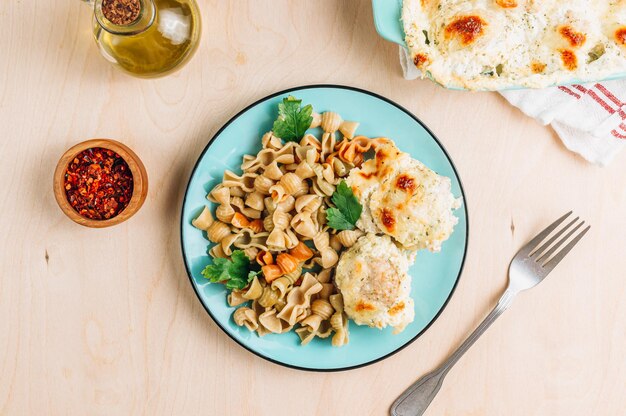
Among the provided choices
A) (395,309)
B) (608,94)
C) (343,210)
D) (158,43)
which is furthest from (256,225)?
(608,94)

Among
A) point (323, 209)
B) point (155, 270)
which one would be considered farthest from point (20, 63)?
point (323, 209)

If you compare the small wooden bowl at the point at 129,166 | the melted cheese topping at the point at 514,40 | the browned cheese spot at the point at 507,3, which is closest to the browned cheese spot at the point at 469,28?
the melted cheese topping at the point at 514,40

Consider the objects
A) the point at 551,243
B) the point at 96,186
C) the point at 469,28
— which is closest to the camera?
the point at 469,28

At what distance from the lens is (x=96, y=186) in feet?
6.89

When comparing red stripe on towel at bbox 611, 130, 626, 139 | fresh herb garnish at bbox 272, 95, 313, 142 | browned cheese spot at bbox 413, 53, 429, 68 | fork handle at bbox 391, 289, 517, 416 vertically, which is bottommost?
fork handle at bbox 391, 289, 517, 416

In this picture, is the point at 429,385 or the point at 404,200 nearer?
the point at 404,200

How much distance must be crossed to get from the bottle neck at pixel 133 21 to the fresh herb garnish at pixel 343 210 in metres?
0.88

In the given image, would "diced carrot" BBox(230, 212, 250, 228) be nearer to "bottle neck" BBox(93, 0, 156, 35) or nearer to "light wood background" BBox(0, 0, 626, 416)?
"light wood background" BBox(0, 0, 626, 416)

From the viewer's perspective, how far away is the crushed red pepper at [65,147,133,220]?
82.5 inches

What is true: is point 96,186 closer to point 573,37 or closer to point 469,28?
point 469,28

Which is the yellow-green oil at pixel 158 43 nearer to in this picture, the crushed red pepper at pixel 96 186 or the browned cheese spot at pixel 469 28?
the crushed red pepper at pixel 96 186

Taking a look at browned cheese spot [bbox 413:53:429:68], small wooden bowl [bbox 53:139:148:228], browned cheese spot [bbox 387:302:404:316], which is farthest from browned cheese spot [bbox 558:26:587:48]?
small wooden bowl [bbox 53:139:148:228]

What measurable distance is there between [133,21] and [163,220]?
30.8 inches

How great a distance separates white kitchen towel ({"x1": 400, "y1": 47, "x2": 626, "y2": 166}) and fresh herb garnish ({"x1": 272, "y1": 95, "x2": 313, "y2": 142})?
0.84 meters
